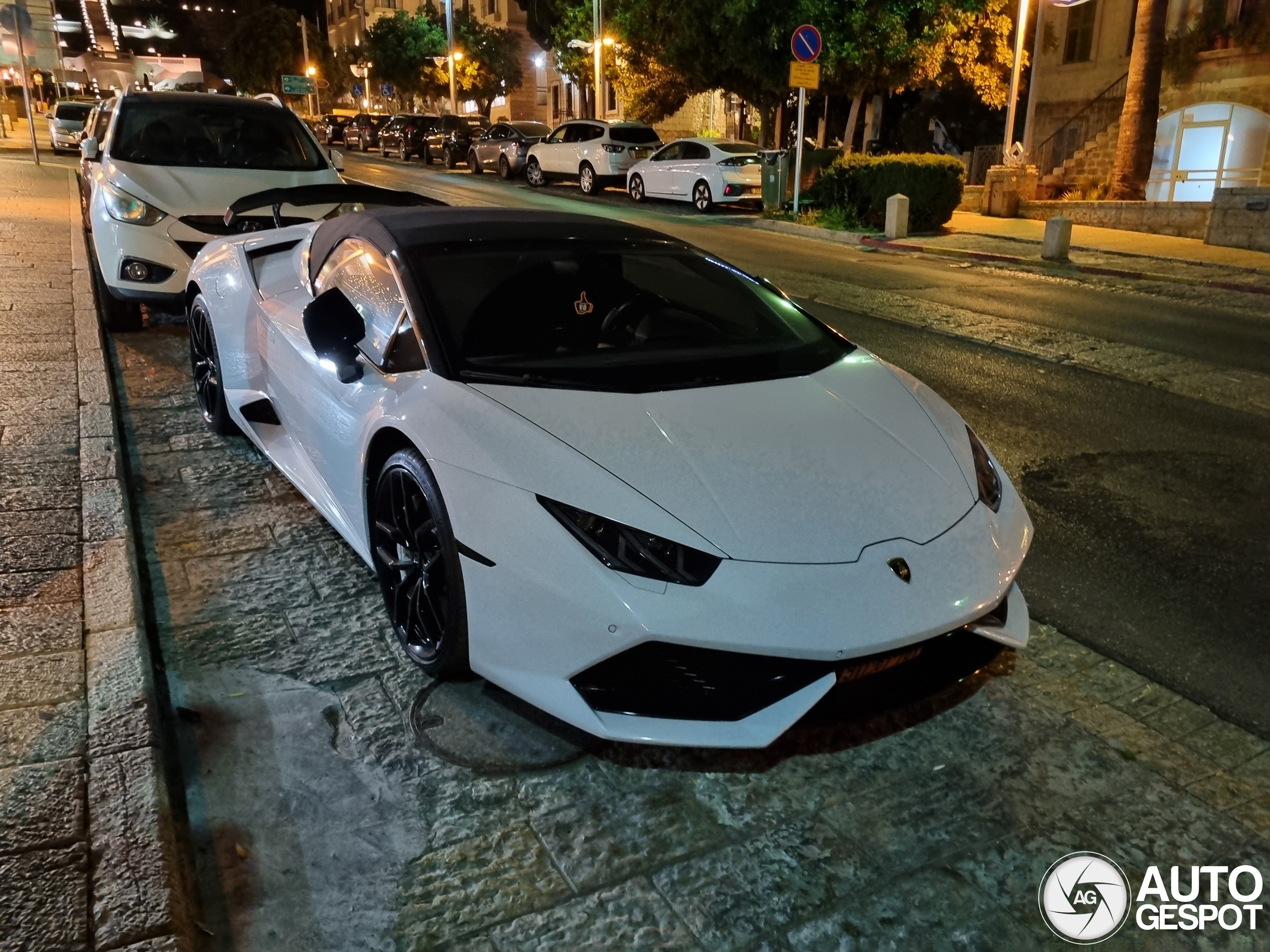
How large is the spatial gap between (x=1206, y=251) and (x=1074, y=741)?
48.6 feet

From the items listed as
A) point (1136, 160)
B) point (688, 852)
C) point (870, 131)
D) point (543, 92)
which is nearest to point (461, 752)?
point (688, 852)

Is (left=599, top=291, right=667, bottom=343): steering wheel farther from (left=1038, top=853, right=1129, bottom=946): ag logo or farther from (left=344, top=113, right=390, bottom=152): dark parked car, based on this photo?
(left=344, top=113, right=390, bottom=152): dark parked car

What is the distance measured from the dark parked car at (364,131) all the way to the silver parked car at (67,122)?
13517 mm

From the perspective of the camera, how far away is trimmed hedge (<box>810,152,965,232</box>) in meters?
17.9

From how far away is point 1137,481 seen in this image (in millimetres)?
5309

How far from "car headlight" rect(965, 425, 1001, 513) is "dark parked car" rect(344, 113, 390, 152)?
42860 millimetres

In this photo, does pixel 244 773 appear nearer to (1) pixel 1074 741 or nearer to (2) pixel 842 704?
(2) pixel 842 704

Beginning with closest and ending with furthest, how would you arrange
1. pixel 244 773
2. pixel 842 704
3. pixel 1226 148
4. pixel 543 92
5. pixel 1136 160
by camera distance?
pixel 842 704, pixel 244 773, pixel 1136 160, pixel 1226 148, pixel 543 92

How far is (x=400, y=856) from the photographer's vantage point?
2.58 meters

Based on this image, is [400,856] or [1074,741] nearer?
[400,856]

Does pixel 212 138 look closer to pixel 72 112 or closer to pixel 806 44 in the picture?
pixel 806 44

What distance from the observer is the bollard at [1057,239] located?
48.2ft

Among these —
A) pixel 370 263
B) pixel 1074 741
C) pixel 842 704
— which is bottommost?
pixel 1074 741

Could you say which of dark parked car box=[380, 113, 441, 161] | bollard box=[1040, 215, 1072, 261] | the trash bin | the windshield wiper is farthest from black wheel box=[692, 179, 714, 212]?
the windshield wiper
